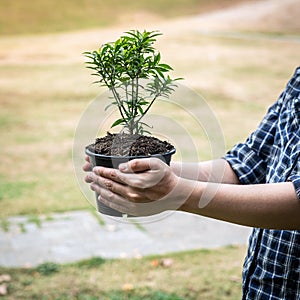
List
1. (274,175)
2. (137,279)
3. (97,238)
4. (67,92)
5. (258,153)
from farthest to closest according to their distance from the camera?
1. (67,92)
2. (97,238)
3. (137,279)
4. (258,153)
5. (274,175)

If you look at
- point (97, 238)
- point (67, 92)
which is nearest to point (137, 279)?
point (97, 238)

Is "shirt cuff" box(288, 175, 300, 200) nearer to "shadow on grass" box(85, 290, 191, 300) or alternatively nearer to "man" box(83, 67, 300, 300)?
"man" box(83, 67, 300, 300)

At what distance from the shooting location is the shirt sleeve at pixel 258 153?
1569 millimetres

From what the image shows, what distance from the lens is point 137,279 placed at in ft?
10.2

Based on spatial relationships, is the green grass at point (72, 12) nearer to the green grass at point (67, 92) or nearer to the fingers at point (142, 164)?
the green grass at point (67, 92)

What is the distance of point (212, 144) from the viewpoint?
1401 mm

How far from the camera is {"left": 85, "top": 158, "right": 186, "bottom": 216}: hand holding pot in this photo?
1.15 metres

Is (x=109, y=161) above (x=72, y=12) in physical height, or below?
below

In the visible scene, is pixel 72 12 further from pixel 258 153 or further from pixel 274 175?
pixel 274 175

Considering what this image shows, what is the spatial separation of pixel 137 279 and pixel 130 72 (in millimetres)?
2002

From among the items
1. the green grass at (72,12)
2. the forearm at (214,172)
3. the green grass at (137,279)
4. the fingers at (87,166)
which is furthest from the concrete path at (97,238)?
the green grass at (72,12)

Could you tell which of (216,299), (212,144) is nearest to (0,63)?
(216,299)

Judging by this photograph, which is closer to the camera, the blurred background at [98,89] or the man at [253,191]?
the man at [253,191]

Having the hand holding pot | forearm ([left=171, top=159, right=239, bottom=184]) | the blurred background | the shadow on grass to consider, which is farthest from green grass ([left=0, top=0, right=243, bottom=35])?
the hand holding pot
